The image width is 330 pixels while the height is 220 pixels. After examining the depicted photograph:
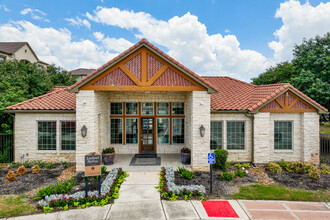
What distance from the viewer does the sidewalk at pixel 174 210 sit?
5719 mm

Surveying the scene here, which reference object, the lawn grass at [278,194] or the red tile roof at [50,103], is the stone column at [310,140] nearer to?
the lawn grass at [278,194]

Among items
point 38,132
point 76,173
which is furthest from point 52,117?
point 76,173

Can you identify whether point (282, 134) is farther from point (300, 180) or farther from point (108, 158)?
point (108, 158)

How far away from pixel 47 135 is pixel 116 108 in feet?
14.2

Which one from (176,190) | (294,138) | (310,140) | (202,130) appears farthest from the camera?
(294,138)

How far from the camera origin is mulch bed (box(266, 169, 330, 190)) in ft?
26.5

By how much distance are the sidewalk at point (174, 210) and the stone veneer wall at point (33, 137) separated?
5504 millimetres

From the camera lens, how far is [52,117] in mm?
10695

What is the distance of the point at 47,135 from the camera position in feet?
35.5

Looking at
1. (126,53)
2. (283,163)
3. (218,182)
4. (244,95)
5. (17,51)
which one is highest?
(17,51)

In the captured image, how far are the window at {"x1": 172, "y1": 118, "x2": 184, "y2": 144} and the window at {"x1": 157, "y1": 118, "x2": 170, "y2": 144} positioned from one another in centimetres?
41

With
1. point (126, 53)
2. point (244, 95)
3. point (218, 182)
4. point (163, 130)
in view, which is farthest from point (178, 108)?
point (218, 182)

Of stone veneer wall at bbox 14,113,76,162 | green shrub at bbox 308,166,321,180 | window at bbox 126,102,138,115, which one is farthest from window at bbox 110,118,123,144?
green shrub at bbox 308,166,321,180

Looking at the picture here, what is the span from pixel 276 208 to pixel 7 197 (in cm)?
987
